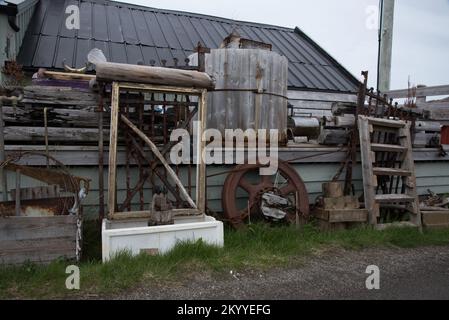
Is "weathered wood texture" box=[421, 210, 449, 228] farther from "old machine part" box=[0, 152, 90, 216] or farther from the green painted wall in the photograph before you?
"old machine part" box=[0, 152, 90, 216]

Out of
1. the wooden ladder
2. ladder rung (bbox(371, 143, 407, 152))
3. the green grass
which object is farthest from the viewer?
ladder rung (bbox(371, 143, 407, 152))

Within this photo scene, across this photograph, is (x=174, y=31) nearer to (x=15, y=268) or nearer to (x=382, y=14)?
(x=382, y=14)

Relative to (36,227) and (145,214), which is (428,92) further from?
(36,227)

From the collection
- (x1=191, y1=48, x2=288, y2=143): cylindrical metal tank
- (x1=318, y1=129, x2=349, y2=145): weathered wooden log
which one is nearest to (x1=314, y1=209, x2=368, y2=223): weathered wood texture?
(x1=318, y1=129, x2=349, y2=145): weathered wooden log

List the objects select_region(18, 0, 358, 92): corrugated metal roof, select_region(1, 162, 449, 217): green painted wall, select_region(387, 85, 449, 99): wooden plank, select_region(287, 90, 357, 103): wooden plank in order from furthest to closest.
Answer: select_region(287, 90, 357, 103): wooden plank → select_region(18, 0, 358, 92): corrugated metal roof → select_region(387, 85, 449, 99): wooden plank → select_region(1, 162, 449, 217): green painted wall

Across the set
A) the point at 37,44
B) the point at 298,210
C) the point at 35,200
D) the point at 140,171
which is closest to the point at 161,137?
the point at 140,171

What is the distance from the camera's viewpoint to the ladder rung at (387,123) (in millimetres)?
5438

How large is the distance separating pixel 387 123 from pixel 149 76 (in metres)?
3.56

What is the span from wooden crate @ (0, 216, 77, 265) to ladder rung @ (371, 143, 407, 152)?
13.1 ft

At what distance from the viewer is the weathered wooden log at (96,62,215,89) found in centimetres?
379

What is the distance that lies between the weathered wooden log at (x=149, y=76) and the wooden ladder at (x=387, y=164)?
246cm

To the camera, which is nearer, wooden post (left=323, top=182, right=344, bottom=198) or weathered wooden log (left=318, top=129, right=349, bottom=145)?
wooden post (left=323, top=182, right=344, bottom=198)

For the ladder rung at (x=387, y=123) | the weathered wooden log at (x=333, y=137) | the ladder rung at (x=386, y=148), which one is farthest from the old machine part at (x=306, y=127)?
the ladder rung at (x=386, y=148)
